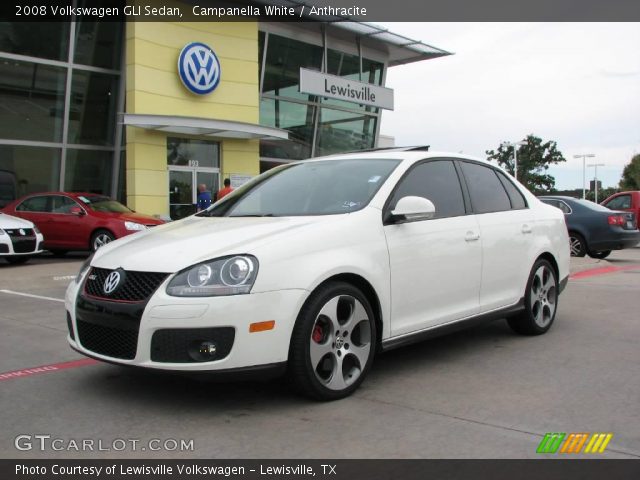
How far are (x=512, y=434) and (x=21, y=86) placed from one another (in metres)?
17.6

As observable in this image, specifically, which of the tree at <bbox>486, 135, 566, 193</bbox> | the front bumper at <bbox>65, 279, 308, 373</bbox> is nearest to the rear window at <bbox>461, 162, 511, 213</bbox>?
the front bumper at <bbox>65, 279, 308, 373</bbox>

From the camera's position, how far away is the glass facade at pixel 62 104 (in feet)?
57.0

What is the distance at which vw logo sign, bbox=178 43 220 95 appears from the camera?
1847 cm

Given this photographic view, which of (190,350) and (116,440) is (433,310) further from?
(116,440)

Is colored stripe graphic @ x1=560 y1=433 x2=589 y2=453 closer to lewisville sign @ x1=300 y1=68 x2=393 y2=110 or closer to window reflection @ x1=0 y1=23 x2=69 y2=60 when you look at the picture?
window reflection @ x1=0 y1=23 x2=69 y2=60

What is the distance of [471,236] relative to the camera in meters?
4.98

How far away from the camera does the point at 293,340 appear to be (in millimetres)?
3746

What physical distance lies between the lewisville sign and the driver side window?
54.5 ft

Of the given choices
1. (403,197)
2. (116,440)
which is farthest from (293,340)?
(403,197)

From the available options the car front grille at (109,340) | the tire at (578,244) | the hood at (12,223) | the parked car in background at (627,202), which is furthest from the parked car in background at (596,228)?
the car front grille at (109,340)

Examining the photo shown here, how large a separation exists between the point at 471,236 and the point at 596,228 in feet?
31.5

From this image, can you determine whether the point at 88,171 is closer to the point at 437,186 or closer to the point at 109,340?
the point at 437,186

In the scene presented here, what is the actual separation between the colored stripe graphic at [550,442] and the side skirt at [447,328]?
1.21m

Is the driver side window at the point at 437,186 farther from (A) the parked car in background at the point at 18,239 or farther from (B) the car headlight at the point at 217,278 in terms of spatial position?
(A) the parked car in background at the point at 18,239
